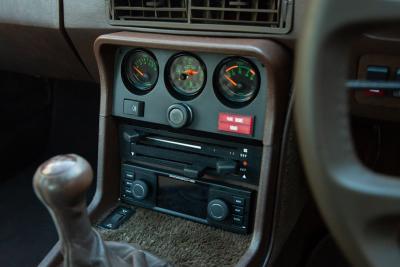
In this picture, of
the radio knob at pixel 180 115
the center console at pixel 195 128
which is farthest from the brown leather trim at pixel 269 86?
the radio knob at pixel 180 115

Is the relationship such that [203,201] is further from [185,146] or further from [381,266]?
[381,266]

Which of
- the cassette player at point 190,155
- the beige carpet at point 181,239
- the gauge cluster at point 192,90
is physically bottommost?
the beige carpet at point 181,239

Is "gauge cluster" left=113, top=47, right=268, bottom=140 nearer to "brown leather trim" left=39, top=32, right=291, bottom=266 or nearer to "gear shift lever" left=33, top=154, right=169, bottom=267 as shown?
"brown leather trim" left=39, top=32, right=291, bottom=266

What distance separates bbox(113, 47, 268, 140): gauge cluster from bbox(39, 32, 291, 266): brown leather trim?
0.09 feet

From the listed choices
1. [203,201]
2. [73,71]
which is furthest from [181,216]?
[73,71]

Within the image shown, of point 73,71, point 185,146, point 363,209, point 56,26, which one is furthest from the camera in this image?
point 73,71

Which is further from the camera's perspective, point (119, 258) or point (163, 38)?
point (163, 38)

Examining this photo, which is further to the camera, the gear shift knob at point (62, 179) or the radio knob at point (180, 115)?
the radio knob at point (180, 115)

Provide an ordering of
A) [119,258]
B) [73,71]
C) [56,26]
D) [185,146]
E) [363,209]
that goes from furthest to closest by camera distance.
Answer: [73,71]
[56,26]
[185,146]
[119,258]
[363,209]

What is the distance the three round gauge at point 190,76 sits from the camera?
1084 millimetres

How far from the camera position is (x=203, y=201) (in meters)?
1.20

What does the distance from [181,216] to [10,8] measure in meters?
0.71

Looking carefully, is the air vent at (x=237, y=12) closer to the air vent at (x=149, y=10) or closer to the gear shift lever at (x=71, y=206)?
the air vent at (x=149, y=10)

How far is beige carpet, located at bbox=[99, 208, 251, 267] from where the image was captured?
3.62 ft
